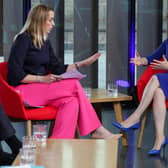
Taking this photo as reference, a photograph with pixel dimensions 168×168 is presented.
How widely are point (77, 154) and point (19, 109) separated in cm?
170

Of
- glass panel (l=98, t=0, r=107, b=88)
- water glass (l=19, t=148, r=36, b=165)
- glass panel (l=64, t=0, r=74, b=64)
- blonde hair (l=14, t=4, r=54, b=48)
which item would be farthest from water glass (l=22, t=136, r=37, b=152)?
glass panel (l=98, t=0, r=107, b=88)

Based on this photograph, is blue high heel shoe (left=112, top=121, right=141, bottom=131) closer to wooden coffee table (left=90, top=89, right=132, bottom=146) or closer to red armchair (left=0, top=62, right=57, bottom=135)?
wooden coffee table (left=90, top=89, right=132, bottom=146)

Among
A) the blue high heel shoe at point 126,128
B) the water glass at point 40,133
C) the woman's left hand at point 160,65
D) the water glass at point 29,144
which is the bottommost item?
the blue high heel shoe at point 126,128

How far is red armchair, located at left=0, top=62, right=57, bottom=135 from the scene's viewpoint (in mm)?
4645

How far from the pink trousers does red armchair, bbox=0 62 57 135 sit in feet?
0.33

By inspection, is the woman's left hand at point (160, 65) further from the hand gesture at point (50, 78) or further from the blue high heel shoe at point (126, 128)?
the hand gesture at point (50, 78)

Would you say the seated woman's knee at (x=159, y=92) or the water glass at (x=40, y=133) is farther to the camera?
the seated woman's knee at (x=159, y=92)

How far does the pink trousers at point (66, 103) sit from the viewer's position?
15.3ft

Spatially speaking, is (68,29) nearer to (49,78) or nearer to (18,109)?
(49,78)

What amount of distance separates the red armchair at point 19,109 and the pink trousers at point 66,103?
0.10 metres

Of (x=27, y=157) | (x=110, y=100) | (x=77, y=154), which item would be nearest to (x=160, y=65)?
(x=110, y=100)

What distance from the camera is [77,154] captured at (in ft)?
9.99

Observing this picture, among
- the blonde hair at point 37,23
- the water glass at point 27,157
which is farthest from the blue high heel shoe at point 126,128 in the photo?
the water glass at point 27,157

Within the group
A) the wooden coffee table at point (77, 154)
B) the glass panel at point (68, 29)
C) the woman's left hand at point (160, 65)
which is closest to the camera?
the wooden coffee table at point (77, 154)
